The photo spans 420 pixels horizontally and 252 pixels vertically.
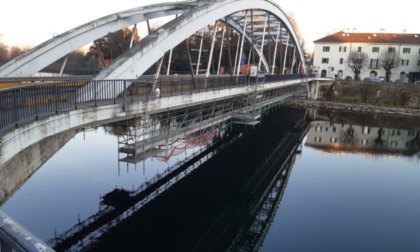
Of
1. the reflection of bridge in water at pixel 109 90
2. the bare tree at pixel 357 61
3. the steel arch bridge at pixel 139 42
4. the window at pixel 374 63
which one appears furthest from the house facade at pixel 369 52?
the reflection of bridge in water at pixel 109 90

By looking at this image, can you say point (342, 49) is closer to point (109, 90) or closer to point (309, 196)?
point (309, 196)

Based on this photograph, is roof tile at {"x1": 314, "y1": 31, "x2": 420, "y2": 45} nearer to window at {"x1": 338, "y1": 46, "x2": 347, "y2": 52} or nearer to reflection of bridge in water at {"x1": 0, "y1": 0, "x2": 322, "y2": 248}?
window at {"x1": 338, "y1": 46, "x2": 347, "y2": 52}

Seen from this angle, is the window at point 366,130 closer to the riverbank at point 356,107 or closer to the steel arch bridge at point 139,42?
the riverbank at point 356,107

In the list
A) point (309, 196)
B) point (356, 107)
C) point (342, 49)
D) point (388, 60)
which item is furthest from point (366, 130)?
point (342, 49)

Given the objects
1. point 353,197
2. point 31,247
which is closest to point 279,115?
point 353,197

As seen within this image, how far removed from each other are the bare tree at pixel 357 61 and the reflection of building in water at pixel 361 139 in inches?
1149

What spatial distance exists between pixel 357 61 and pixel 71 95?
63.9 m

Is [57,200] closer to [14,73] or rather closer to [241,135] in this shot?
[14,73]

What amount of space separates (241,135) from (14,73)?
2102cm

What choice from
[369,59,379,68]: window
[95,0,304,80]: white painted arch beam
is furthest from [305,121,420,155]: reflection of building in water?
[369,59,379,68]: window

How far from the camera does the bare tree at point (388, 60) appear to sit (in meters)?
62.3

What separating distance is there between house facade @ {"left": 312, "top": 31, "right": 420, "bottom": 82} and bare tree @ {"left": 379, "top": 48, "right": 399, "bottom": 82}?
10.5 inches

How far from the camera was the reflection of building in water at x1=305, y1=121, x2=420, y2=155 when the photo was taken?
95.1 ft

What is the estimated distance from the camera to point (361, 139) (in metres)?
32.7
